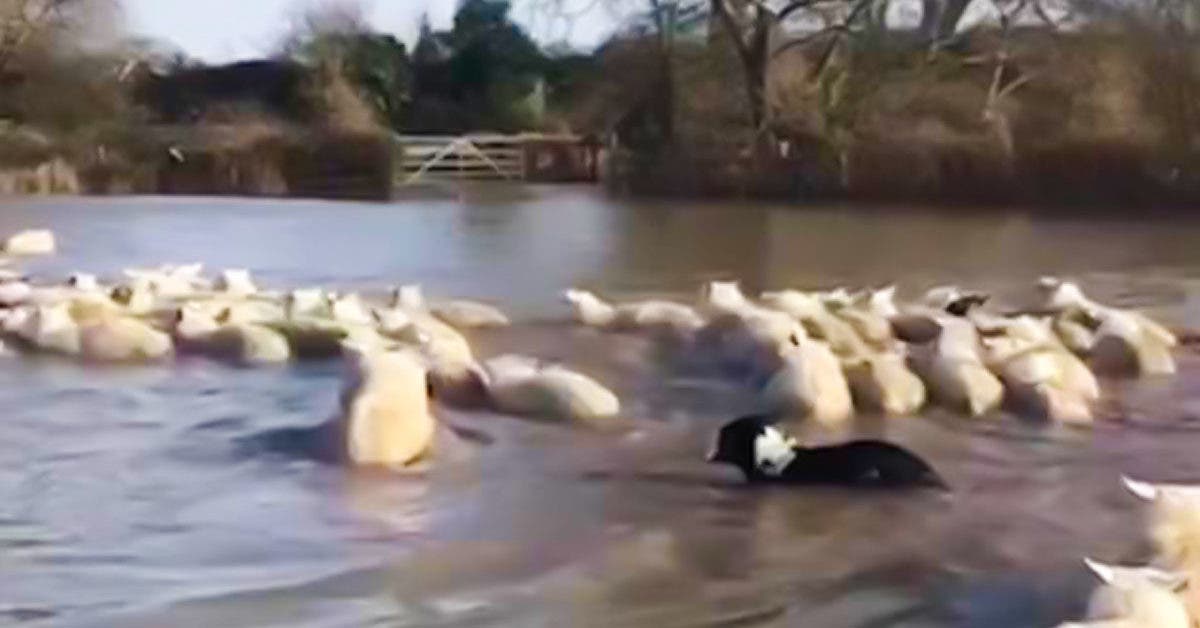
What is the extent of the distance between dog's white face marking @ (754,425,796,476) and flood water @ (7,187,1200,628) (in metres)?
0.09

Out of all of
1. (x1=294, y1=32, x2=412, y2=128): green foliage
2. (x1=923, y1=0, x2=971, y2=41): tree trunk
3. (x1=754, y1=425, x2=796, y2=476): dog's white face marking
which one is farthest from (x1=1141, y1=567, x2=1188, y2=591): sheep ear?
(x1=294, y1=32, x2=412, y2=128): green foliage

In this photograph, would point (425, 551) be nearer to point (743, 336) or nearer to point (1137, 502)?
point (1137, 502)

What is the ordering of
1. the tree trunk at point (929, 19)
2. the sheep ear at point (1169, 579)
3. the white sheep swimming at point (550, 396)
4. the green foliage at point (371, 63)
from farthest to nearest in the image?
the green foliage at point (371, 63) < the tree trunk at point (929, 19) < the white sheep swimming at point (550, 396) < the sheep ear at point (1169, 579)

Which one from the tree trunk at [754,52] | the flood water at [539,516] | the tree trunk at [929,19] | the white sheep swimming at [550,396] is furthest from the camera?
the tree trunk at [929,19]

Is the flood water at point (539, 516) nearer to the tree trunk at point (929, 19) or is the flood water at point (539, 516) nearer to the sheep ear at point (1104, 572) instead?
the sheep ear at point (1104, 572)

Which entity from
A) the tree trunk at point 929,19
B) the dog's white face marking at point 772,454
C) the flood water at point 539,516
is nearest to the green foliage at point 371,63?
the tree trunk at point 929,19

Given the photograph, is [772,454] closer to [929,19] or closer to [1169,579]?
[1169,579]

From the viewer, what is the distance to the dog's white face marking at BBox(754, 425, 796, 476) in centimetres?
499

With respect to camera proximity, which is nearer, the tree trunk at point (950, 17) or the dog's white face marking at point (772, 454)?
the dog's white face marking at point (772, 454)

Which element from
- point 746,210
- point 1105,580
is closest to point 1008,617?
point 1105,580

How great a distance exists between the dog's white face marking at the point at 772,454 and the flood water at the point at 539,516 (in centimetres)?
9

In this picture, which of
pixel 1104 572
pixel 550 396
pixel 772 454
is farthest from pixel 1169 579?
pixel 550 396

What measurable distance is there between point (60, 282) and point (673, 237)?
20.2 feet

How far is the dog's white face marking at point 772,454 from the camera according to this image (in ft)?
16.4
